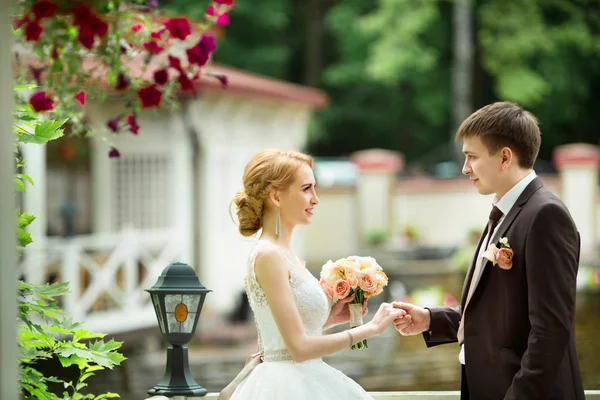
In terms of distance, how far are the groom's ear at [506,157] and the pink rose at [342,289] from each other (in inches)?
27.8

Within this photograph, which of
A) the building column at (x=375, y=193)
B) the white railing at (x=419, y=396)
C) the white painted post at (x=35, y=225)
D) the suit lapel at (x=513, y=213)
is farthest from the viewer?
the building column at (x=375, y=193)

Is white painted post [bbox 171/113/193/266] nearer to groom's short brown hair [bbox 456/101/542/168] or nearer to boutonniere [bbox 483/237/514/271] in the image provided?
groom's short brown hair [bbox 456/101/542/168]

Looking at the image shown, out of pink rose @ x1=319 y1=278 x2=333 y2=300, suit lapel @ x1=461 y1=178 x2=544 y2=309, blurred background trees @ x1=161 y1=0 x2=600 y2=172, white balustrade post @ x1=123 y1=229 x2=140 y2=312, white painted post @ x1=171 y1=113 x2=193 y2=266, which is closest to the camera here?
suit lapel @ x1=461 y1=178 x2=544 y2=309

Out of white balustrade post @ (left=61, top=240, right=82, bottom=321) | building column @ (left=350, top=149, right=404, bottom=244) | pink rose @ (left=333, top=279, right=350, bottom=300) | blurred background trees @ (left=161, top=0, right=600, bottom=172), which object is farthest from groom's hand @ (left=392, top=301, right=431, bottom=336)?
blurred background trees @ (left=161, top=0, right=600, bottom=172)

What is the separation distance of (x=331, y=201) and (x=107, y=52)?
2067 centimetres

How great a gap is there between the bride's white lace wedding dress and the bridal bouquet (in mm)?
91

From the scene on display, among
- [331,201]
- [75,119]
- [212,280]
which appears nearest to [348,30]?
[331,201]

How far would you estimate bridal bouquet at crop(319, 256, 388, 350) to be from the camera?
3.91 meters

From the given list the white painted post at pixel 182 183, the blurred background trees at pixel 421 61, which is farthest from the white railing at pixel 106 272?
the blurred background trees at pixel 421 61

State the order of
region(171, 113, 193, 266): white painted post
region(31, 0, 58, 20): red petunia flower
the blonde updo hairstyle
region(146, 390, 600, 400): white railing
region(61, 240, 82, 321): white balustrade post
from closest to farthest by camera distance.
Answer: region(31, 0, 58, 20): red petunia flower → the blonde updo hairstyle → region(146, 390, 600, 400): white railing → region(61, 240, 82, 321): white balustrade post → region(171, 113, 193, 266): white painted post

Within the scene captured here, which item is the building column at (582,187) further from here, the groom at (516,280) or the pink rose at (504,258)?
the pink rose at (504,258)

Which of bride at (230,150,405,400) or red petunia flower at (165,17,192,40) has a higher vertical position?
red petunia flower at (165,17,192,40)

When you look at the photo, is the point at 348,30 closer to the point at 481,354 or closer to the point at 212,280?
the point at 212,280

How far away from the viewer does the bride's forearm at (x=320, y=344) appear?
11.9 ft
